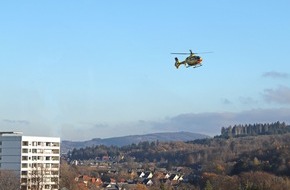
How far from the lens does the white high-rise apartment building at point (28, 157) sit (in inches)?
4090

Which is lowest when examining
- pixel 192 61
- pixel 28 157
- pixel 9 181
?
pixel 9 181

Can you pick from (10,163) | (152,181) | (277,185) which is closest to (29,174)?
(10,163)

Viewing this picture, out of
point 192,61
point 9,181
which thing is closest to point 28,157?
point 9,181

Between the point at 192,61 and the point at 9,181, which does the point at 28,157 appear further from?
the point at 192,61

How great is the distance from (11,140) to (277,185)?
40395mm

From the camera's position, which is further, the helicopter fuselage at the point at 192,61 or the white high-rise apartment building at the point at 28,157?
the white high-rise apartment building at the point at 28,157

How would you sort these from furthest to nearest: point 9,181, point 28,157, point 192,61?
point 28,157, point 9,181, point 192,61

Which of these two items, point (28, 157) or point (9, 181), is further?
point (28, 157)

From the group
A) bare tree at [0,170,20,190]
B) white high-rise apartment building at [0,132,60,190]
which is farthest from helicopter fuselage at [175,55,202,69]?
white high-rise apartment building at [0,132,60,190]

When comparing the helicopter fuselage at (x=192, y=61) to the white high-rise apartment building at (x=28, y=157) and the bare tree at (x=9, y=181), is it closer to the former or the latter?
the bare tree at (x=9, y=181)

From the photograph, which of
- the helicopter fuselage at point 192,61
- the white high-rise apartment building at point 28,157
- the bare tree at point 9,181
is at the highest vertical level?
the helicopter fuselage at point 192,61

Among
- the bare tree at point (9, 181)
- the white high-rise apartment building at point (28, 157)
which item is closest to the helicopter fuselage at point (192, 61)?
the bare tree at point (9, 181)

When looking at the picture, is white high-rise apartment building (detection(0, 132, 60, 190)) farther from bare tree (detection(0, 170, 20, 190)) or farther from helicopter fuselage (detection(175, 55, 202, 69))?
helicopter fuselage (detection(175, 55, 202, 69))

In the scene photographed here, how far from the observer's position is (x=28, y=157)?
10569cm
